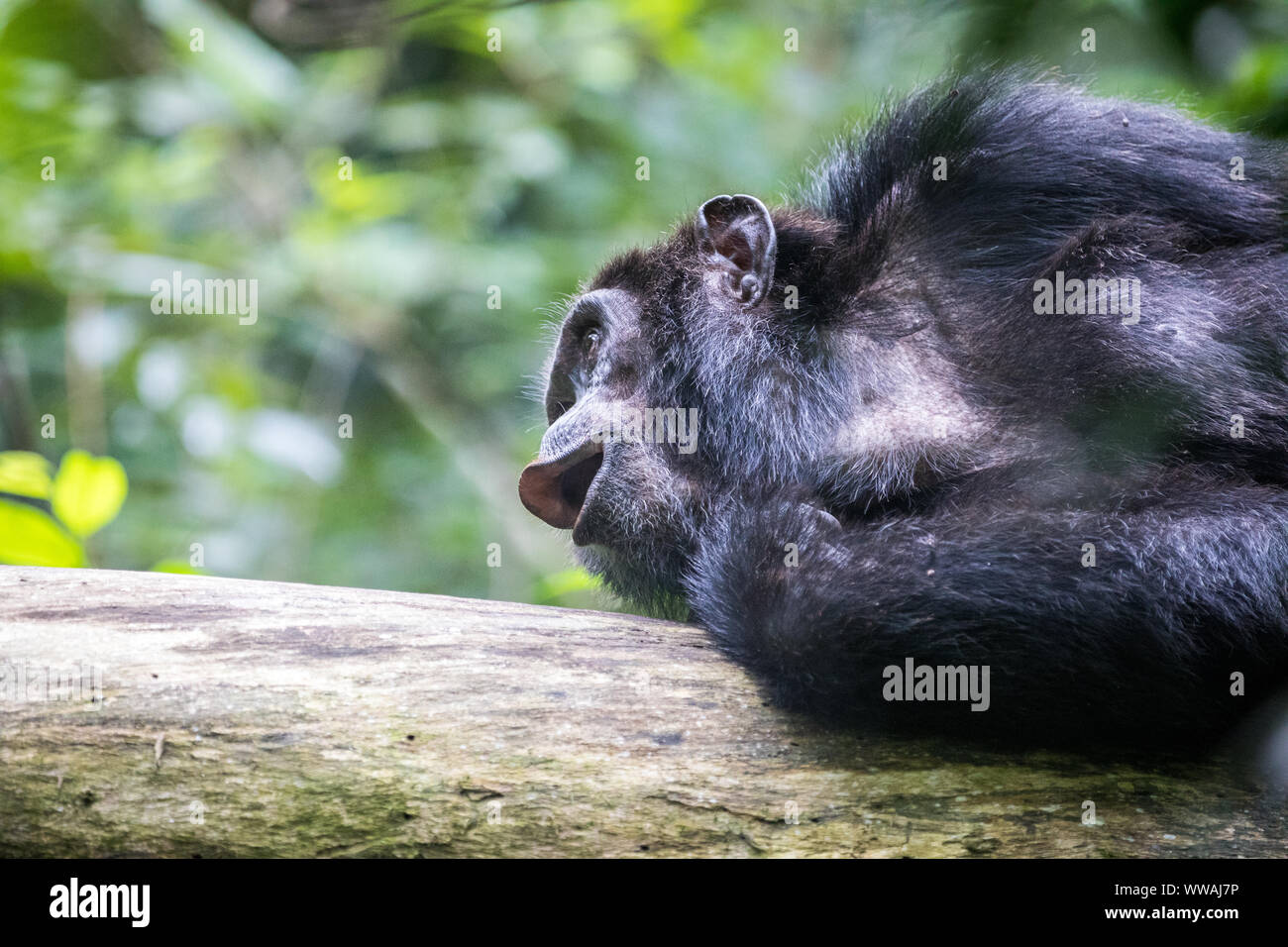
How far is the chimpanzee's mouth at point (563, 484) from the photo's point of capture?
3.53m

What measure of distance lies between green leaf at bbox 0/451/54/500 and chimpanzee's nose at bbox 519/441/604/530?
1702 millimetres

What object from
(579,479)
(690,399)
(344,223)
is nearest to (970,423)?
(690,399)

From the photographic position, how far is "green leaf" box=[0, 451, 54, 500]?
3.74m

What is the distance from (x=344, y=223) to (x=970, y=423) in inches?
193

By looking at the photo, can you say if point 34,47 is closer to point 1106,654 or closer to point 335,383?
point 335,383

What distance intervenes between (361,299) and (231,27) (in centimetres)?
178

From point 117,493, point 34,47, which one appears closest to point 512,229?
point 34,47

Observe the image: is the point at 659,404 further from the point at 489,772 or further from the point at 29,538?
the point at 29,538

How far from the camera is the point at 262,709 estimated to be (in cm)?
242

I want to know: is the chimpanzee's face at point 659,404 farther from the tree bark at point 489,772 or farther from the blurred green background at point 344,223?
the blurred green background at point 344,223

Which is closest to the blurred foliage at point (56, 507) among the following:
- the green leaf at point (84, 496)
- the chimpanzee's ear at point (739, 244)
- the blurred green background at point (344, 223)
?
the green leaf at point (84, 496)

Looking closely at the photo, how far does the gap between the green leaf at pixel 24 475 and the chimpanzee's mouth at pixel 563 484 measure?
1700 millimetres

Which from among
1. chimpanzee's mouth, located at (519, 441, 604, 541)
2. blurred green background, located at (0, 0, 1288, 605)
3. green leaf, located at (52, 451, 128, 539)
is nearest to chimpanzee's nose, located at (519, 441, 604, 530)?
chimpanzee's mouth, located at (519, 441, 604, 541)

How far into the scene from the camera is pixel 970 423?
3.17 metres
